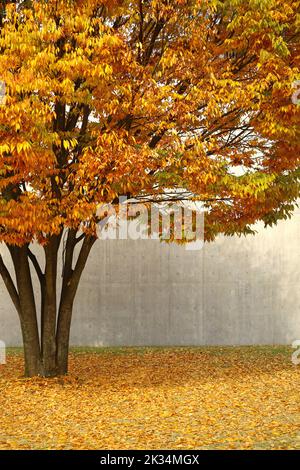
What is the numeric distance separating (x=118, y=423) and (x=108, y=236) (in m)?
11.9

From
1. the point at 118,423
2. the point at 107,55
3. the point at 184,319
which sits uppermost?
the point at 107,55

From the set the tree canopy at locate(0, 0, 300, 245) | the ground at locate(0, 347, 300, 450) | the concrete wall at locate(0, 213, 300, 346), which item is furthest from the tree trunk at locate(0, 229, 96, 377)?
the concrete wall at locate(0, 213, 300, 346)

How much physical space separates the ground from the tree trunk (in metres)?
0.44

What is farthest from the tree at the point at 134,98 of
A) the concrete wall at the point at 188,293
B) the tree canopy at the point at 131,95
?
the concrete wall at the point at 188,293

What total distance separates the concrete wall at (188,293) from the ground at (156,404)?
2636mm

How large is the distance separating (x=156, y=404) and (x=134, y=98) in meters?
4.80

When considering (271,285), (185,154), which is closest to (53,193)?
(185,154)

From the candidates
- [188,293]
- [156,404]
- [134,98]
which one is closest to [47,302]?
[156,404]

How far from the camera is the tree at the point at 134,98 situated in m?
11.7

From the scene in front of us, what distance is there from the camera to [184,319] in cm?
2252

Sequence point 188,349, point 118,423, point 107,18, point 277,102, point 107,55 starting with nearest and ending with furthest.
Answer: point 118,423 → point 107,55 → point 277,102 → point 107,18 → point 188,349

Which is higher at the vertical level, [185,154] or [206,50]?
[206,50]

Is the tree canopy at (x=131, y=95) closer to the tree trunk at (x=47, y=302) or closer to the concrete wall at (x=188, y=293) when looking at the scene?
the tree trunk at (x=47, y=302)

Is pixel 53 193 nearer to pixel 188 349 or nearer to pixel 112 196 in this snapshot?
pixel 112 196
